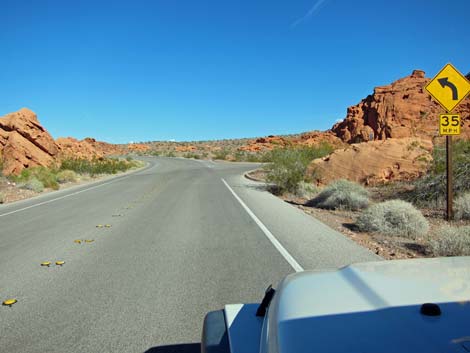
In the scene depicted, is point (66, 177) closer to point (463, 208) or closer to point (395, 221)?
point (395, 221)

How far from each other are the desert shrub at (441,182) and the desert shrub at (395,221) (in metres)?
3.16

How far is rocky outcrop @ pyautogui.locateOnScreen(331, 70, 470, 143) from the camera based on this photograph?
3519cm

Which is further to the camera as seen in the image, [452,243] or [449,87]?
[449,87]

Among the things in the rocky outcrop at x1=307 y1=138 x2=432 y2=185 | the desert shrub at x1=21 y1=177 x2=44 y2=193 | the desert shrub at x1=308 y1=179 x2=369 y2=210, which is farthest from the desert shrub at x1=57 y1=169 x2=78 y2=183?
the desert shrub at x1=308 y1=179 x2=369 y2=210

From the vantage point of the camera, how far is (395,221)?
9461 millimetres

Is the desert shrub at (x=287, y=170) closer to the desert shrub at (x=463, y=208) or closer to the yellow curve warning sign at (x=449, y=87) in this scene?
the desert shrub at (x=463, y=208)

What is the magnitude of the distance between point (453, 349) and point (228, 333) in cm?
117

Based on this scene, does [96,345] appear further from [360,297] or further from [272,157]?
[272,157]

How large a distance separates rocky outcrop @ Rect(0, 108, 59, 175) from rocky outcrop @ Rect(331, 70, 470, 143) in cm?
2575

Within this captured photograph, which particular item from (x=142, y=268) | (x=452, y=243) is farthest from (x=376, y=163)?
(x=142, y=268)

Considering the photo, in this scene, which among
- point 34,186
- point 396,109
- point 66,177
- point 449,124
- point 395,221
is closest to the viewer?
point 395,221

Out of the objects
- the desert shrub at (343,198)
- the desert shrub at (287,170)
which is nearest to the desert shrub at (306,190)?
the desert shrub at (287,170)

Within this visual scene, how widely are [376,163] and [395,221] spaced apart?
965 centimetres

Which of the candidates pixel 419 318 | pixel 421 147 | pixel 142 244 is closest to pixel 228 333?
pixel 419 318
